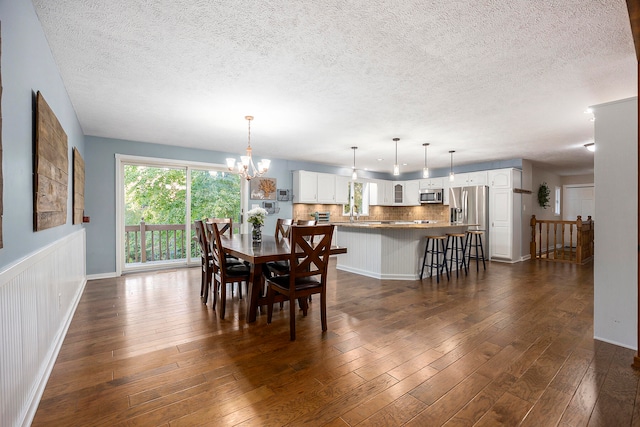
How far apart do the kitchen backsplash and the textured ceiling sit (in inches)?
123

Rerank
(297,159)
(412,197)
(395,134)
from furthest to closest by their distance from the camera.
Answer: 1. (412,197)
2. (297,159)
3. (395,134)

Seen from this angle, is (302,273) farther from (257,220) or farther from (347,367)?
(257,220)

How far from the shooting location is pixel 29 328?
67.3 inches

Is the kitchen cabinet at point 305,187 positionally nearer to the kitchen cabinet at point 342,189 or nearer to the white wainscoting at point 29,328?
the kitchen cabinet at point 342,189

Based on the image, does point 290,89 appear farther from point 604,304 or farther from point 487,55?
point 604,304

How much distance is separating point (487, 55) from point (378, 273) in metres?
3.52

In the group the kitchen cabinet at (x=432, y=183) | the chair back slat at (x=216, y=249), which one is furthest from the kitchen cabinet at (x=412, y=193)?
the chair back slat at (x=216, y=249)

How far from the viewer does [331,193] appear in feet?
25.2

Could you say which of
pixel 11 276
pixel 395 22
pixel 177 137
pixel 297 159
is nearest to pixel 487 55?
pixel 395 22

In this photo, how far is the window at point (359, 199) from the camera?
8367 millimetres

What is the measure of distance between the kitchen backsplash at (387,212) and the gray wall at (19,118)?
5565mm

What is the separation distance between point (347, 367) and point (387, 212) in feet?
25.0

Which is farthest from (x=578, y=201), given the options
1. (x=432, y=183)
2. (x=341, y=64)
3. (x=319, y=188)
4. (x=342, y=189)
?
(x=341, y=64)

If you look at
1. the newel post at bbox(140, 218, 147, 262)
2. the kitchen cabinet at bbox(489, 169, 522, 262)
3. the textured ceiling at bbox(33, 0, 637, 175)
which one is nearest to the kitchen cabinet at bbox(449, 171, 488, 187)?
the kitchen cabinet at bbox(489, 169, 522, 262)
